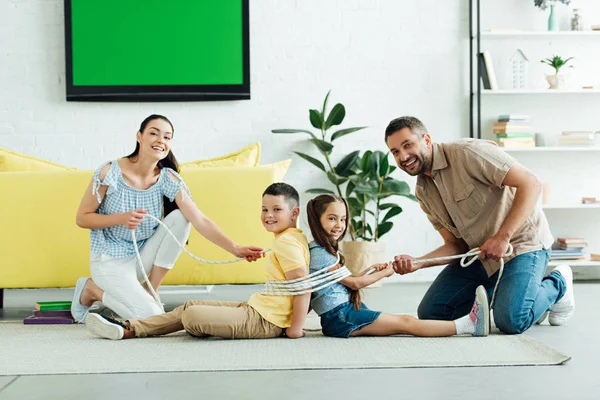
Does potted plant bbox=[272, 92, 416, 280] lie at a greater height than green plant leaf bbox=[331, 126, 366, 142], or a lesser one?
lesser

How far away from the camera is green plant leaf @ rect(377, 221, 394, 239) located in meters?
4.71

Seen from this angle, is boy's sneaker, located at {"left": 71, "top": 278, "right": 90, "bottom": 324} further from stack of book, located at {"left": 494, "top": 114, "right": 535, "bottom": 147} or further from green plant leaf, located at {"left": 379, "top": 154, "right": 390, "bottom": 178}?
stack of book, located at {"left": 494, "top": 114, "right": 535, "bottom": 147}

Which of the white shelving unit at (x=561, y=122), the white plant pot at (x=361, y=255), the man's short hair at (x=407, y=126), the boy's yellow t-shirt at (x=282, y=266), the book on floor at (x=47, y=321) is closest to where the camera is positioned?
the boy's yellow t-shirt at (x=282, y=266)

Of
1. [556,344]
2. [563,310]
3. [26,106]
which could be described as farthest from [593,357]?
[26,106]

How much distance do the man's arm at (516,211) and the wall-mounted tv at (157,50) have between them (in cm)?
254

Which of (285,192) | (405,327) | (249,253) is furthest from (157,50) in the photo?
(405,327)

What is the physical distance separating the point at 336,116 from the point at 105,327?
2.37 meters

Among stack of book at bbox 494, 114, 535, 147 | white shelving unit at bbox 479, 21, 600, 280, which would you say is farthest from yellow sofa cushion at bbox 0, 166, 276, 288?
white shelving unit at bbox 479, 21, 600, 280

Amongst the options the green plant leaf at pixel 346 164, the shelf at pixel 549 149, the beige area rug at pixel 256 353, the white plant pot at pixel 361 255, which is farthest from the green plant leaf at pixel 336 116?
the beige area rug at pixel 256 353

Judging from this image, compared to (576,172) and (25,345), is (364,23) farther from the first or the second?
(25,345)

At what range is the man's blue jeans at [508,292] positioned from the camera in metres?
2.84

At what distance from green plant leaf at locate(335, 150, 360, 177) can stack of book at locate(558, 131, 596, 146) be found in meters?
1.24

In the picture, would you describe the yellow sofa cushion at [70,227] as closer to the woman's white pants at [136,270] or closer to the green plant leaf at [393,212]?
the woman's white pants at [136,270]

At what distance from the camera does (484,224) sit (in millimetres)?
2943
